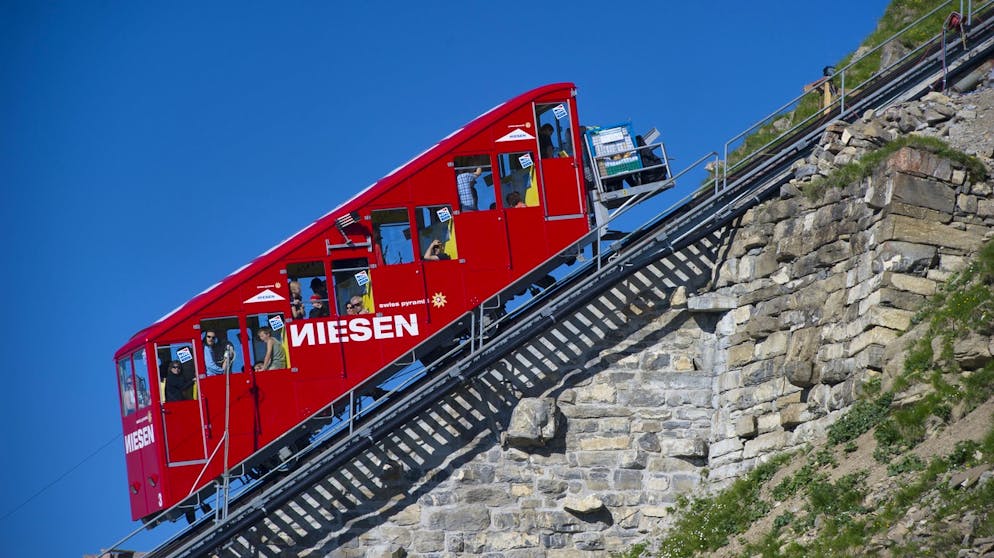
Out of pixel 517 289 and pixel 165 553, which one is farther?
pixel 517 289

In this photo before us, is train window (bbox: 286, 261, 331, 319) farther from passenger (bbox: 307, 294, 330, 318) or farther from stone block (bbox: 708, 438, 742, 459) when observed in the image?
stone block (bbox: 708, 438, 742, 459)

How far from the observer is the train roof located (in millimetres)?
27391

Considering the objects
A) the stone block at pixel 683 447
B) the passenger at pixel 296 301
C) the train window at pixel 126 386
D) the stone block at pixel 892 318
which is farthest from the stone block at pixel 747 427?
the train window at pixel 126 386

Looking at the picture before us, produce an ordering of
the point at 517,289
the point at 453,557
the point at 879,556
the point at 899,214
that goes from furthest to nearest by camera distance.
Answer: the point at 517,289, the point at 453,557, the point at 899,214, the point at 879,556

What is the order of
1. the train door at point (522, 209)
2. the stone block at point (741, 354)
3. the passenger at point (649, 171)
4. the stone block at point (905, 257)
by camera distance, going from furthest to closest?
the passenger at point (649, 171) → the train door at point (522, 209) → the stone block at point (741, 354) → the stone block at point (905, 257)

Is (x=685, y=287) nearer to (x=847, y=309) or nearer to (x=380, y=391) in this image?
(x=847, y=309)

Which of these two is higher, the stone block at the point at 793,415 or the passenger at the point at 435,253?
the passenger at the point at 435,253

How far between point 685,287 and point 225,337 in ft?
27.8

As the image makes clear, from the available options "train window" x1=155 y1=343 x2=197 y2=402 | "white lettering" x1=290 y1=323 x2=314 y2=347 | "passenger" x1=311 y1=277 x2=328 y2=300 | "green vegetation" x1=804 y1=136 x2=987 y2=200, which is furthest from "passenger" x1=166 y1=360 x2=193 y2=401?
"green vegetation" x1=804 y1=136 x2=987 y2=200

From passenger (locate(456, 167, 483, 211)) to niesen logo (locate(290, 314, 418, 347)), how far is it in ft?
7.59

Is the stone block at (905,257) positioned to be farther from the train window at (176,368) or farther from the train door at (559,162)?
the train window at (176,368)

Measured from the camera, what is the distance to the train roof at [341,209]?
2739cm

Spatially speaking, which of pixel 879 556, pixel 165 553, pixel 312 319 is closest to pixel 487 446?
Result: pixel 312 319

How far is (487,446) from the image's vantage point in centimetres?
2756
